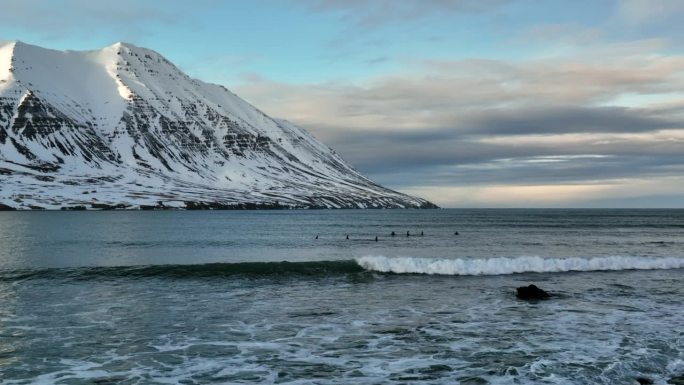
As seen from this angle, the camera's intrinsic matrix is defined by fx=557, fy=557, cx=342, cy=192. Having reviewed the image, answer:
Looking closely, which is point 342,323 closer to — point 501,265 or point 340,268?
point 340,268

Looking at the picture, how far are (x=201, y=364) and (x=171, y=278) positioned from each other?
28.5m

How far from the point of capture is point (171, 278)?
50.6m

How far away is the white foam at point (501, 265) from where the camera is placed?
55812mm

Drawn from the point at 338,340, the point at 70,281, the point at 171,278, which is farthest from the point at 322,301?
the point at 70,281

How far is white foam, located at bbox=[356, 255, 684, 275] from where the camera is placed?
55.8 metres

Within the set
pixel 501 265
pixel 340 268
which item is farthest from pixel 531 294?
pixel 340 268

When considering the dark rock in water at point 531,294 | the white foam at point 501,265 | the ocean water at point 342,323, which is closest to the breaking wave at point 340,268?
the white foam at point 501,265

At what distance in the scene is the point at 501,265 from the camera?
57.8 m

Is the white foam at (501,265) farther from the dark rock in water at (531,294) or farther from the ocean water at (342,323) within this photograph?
the dark rock in water at (531,294)

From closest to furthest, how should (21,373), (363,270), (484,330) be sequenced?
(21,373)
(484,330)
(363,270)

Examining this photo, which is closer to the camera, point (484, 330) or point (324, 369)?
point (324, 369)

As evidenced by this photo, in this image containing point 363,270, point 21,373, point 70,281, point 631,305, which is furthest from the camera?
point 363,270

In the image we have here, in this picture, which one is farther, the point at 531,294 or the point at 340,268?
the point at 340,268

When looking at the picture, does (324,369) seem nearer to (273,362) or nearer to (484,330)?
(273,362)
